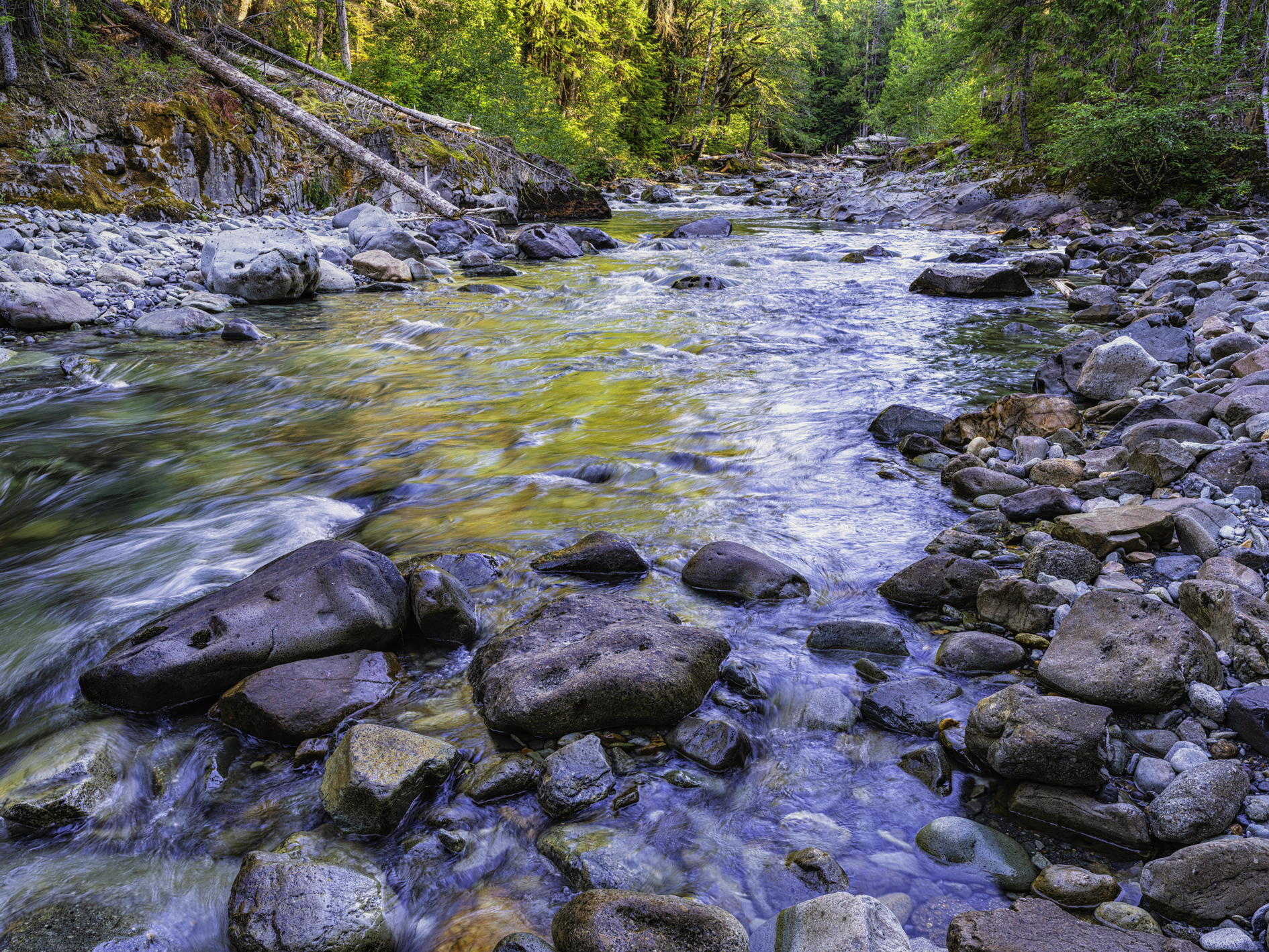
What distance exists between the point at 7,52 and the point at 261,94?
3.83 metres

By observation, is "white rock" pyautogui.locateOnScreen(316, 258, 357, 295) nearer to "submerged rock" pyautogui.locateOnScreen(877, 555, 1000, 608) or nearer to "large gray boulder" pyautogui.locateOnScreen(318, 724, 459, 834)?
"large gray boulder" pyautogui.locateOnScreen(318, 724, 459, 834)

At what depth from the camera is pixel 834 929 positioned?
1647mm

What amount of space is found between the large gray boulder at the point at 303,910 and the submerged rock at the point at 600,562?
1.78 metres

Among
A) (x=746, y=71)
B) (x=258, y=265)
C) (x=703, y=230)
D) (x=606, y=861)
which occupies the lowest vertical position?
(x=606, y=861)

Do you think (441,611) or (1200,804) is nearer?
(1200,804)

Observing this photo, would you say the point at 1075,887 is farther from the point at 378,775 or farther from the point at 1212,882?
the point at 378,775

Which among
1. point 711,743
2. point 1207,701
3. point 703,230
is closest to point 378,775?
point 711,743

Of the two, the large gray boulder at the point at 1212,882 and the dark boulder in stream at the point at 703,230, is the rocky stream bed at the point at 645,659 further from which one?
the dark boulder in stream at the point at 703,230

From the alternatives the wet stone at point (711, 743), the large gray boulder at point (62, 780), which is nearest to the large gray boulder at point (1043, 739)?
the wet stone at point (711, 743)

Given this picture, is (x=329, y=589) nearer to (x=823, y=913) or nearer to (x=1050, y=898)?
(x=823, y=913)

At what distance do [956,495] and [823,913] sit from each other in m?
3.10

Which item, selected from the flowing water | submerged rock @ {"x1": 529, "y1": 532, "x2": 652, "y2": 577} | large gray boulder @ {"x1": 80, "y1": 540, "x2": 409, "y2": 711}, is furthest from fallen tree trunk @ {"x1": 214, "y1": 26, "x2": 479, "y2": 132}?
large gray boulder @ {"x1": 80, "y1": 540, "x2": 409, "y2": 711}

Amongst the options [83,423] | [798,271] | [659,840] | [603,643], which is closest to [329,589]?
[603,643]

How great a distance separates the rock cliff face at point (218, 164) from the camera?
36.5ft
